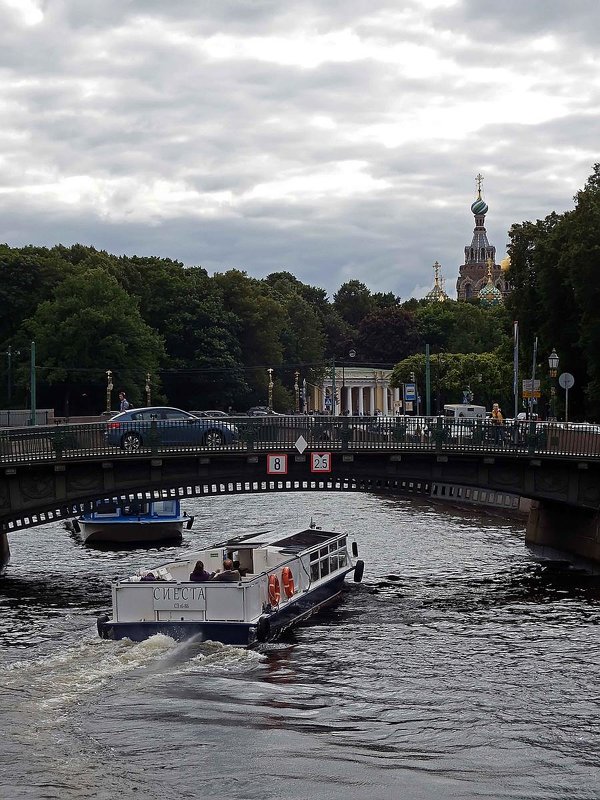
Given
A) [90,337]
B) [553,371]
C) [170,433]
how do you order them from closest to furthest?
[170,433], [553,371], [90,337]

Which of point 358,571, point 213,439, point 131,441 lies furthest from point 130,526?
point 358,571

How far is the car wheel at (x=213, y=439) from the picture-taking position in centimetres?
5847

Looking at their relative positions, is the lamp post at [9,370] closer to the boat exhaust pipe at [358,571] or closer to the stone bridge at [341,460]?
the stone bridge at [341,460]

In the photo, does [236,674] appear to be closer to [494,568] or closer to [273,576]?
[273,576]

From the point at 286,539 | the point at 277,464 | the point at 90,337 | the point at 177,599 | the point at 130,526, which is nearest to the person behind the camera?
the point at 177,599

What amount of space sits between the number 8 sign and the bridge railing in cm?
71

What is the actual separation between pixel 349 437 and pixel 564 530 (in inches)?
477

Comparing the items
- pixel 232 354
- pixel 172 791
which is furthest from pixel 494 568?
pixel 232 354

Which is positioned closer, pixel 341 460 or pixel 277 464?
pixel 277 464

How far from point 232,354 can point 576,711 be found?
120884 mm

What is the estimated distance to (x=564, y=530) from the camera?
210 ft

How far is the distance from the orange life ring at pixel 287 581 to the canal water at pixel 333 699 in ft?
4.31

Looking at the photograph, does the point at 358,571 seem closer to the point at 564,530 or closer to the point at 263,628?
the point at 564,530

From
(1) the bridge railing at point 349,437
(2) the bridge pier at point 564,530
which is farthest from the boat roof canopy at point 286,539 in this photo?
(2) the bridge pier at point 564,530
